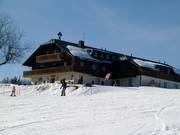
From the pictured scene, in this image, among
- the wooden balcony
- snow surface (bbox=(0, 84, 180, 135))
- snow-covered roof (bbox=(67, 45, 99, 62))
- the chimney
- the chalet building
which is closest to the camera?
snow surface (bbox=(0, 84, 180, 135))

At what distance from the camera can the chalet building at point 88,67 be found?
2704 inches

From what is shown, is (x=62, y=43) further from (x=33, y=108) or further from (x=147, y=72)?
(x=33, y=108)

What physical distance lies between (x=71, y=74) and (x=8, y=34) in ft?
35.8

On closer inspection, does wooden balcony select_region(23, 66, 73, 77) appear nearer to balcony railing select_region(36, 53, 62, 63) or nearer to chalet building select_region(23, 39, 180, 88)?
chalet building select_region(23, 39, 180, 88)

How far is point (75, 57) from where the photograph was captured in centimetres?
6744

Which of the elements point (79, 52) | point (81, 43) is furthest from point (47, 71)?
point (81, 43)

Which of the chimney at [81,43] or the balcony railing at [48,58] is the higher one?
the chimney at [81,43]

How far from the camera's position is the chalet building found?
6869 cm

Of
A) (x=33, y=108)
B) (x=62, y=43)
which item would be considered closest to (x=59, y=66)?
(x=62, y=43)

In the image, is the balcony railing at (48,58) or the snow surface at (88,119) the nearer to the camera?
the snow surface at (88,119)

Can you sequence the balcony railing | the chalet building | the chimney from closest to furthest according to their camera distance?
the chalet building, the balcony railing, the chimney

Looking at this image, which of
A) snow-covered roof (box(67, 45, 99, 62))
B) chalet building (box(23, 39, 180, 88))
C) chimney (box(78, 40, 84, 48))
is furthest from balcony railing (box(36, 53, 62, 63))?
chimney (box(78, 40, 84, 48))

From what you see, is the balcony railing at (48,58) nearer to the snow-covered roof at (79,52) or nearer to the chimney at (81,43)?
the snow-covered roof at (79,52)

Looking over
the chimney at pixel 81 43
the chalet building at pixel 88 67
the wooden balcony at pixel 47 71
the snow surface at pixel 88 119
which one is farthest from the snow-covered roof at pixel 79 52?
the snow surface at pixel 88 119
